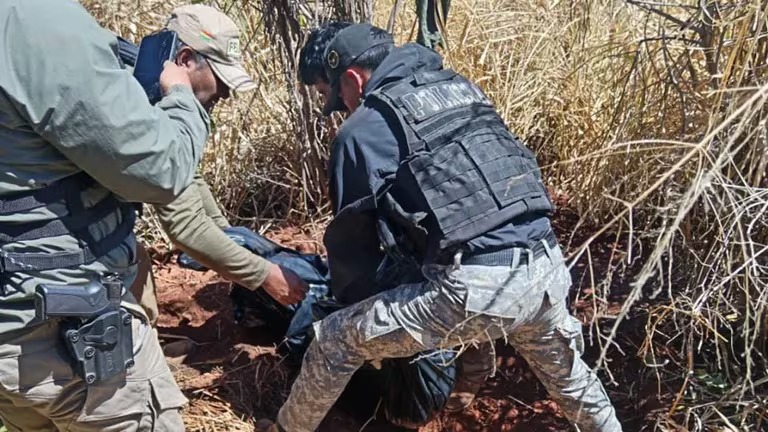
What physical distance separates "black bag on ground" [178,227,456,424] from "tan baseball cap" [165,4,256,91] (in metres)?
0.93

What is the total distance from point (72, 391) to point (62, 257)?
1.26ft

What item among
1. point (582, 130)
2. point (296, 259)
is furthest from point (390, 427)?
point (582, 130)

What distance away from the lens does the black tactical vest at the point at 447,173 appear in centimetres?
255

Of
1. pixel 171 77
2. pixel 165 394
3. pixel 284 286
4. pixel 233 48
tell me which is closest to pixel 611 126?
pixel 284 286

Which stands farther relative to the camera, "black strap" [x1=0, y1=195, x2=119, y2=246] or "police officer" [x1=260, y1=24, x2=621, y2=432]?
"police officer" [x1=260, y1=24, x2=621, y2=432]

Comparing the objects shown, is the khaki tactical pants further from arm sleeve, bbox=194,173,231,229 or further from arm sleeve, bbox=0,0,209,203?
arm sleeve, bbox=194,173,231,229

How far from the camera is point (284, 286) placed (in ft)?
10.6

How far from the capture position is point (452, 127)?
263 cm

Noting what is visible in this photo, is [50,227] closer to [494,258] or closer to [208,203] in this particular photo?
[494,258]

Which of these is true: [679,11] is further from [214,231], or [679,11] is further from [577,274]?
[214,231]

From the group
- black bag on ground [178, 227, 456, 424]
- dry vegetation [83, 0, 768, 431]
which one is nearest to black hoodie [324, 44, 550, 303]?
black bag on ground [178, 227, 456, 424]

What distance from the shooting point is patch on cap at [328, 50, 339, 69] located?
2.85 metres

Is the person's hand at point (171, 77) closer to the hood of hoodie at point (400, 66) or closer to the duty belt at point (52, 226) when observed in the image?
the duty belt at point (52, 226)

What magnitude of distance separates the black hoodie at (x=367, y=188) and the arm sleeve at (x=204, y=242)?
14.3 inches
